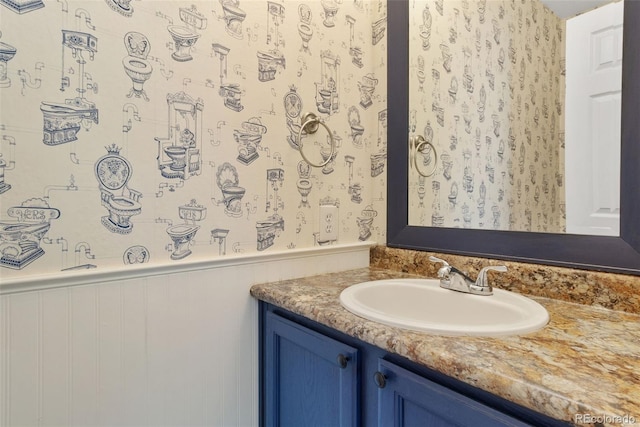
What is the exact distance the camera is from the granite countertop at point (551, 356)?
0.46 meters

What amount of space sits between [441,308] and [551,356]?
0.45m

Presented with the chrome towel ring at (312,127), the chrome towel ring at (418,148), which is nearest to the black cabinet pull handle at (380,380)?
the chrome towel ring at (312,127)

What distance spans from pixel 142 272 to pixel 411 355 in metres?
0.67

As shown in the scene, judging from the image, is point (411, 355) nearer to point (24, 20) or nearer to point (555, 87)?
point (555, 87)

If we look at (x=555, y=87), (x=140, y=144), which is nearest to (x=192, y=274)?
(x=140, y=144)

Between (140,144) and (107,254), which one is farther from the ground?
(140,144)

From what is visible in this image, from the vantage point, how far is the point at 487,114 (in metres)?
1.13

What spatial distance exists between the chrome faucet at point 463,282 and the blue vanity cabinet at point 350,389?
0.36m

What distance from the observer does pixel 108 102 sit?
0.84 m

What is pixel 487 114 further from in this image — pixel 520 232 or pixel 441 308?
pixel 441 308

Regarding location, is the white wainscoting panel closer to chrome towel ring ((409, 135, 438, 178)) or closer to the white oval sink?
the white oval sink

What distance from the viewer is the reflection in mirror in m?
0.88

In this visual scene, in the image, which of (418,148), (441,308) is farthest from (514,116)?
(441,308)

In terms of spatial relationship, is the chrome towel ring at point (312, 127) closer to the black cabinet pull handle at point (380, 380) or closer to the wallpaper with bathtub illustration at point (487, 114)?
the wallpaper with bathtub illustration at point (487, 114)
